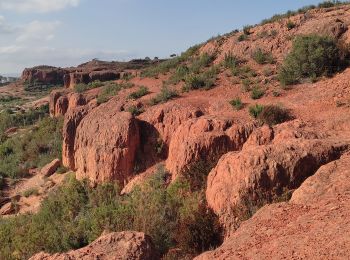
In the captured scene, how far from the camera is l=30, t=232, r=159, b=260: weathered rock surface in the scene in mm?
6832

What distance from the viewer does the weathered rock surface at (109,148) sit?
1455 cm

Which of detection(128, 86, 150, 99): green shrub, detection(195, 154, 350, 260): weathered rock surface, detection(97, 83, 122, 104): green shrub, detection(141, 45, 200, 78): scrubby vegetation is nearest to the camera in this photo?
detection(195, 154, 350, 260): weathered rock surface

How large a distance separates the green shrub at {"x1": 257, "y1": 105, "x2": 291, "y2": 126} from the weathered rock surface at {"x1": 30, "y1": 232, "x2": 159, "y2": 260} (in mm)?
6508

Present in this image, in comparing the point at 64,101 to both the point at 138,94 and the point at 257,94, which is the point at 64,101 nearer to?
the point at 138,94

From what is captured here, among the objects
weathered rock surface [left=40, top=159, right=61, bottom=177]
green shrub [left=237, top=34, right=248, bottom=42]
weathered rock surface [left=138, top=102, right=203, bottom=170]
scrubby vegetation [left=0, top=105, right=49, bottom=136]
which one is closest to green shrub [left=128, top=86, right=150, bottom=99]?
weathered rock surface [left=138, top=102, right=203, bottom=170]

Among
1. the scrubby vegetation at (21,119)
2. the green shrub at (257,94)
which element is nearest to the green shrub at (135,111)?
the green shrub at (257,94)

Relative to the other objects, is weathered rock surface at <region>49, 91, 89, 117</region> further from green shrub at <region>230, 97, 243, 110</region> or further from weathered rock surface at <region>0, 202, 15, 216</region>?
green shrub at <region>230, 97, 243, 110</region>

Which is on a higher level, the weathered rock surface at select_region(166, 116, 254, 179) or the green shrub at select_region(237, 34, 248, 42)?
the green shrub at select_region(237, 34, 248, 42)

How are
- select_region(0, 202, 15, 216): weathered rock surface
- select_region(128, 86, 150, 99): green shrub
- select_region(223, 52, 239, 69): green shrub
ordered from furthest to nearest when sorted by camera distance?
select_region(223, 52, 239, 69): green shrub → select_region(128, 86, 150, 99): green shrub → select_region(0, 202, 15, 216): weathered rock surface

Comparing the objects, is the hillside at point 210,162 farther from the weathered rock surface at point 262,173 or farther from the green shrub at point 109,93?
the green shrub at point 109,93

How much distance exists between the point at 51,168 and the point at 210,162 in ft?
38.8

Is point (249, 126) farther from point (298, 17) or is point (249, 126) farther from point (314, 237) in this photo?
point (298, 17)

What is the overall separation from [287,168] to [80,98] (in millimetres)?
19008

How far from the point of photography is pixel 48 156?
76.6 feet
